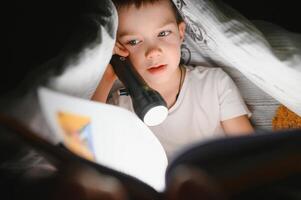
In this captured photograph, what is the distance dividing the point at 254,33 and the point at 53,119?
0.35 m

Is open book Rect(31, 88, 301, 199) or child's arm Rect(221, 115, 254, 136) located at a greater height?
open book Rect(31, 88, 301, 199)

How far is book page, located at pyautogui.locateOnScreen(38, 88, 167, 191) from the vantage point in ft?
1.74

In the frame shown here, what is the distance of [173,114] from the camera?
0.81 metres

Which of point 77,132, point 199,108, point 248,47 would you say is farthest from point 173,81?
point 77,132

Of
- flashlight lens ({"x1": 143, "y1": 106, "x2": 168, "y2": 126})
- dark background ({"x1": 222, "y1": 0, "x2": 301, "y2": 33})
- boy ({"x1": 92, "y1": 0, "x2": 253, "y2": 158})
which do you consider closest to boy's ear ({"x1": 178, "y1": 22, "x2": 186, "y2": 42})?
boy ({"x1": 92, "y1": 0, "x2": 253, "y2": 158})

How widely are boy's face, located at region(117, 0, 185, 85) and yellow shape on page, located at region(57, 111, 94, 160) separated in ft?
0.67

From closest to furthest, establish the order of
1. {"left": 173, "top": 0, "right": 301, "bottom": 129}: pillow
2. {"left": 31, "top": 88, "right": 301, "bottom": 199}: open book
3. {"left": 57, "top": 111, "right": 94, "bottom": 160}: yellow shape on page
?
{"left": 31, "top": 88, "right": 301, "bottom": 199}: open book
{"left": 57, "top": 111, "right": 94, "bottom": 160}: yellow shape on page
{"left": 173, "top": 0, "right": 301, "bottom": 129}: pillow

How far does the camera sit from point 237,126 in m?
0.81

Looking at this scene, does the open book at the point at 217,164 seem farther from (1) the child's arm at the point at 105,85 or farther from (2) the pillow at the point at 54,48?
(1) the child's arm at the point at 105,85

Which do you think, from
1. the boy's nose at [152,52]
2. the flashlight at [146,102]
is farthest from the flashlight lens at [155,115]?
the boy's nose at [152,52]

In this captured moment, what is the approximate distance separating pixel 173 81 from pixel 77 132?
324 mm

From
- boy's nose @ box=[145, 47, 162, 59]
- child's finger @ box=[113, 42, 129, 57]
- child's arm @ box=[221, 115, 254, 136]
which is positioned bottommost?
child's arm @ box=[221, 115, 254, 136]

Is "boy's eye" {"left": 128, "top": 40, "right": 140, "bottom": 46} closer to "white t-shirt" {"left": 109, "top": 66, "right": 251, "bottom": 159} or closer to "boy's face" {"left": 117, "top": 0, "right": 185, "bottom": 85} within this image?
"boy's face" {"left": 117, "top": 0, "right": 185, "bottom": 85}

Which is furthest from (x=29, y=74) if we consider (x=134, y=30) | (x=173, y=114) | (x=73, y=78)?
(x=173, y=114)
